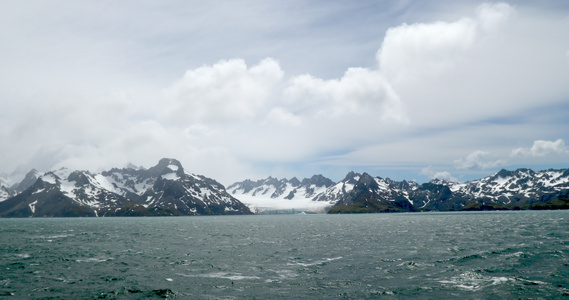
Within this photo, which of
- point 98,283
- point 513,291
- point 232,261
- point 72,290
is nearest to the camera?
point 513,291

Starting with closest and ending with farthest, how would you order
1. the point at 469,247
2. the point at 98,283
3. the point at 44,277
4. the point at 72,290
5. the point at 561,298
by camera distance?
1. the point at 561,298
2. the point at 72,290
3. the point at 98,283
4. the point at 44,277
5. the point at 469,247

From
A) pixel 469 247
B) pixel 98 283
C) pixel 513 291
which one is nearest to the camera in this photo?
pixel 513 291

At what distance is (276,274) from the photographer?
47.0 meters

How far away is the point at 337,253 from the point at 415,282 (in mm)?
26249

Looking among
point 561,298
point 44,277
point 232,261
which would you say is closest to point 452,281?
point 561,298

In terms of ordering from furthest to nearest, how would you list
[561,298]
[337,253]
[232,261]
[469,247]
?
1. [469,247]
2. [337,253]
3. [232,261]
4. [561,298]

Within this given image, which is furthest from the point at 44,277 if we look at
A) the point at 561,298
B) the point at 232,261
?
the point at 561,298

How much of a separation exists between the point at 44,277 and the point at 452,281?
158ft

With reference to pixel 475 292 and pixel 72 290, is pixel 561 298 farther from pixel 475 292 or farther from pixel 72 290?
pixel 72 290

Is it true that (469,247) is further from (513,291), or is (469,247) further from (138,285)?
(138,285)

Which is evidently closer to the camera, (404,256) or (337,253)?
(404,256)

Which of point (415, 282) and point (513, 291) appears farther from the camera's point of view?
point (415, 282)

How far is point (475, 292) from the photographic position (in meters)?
36.5

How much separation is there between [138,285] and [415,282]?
30.5 meters
